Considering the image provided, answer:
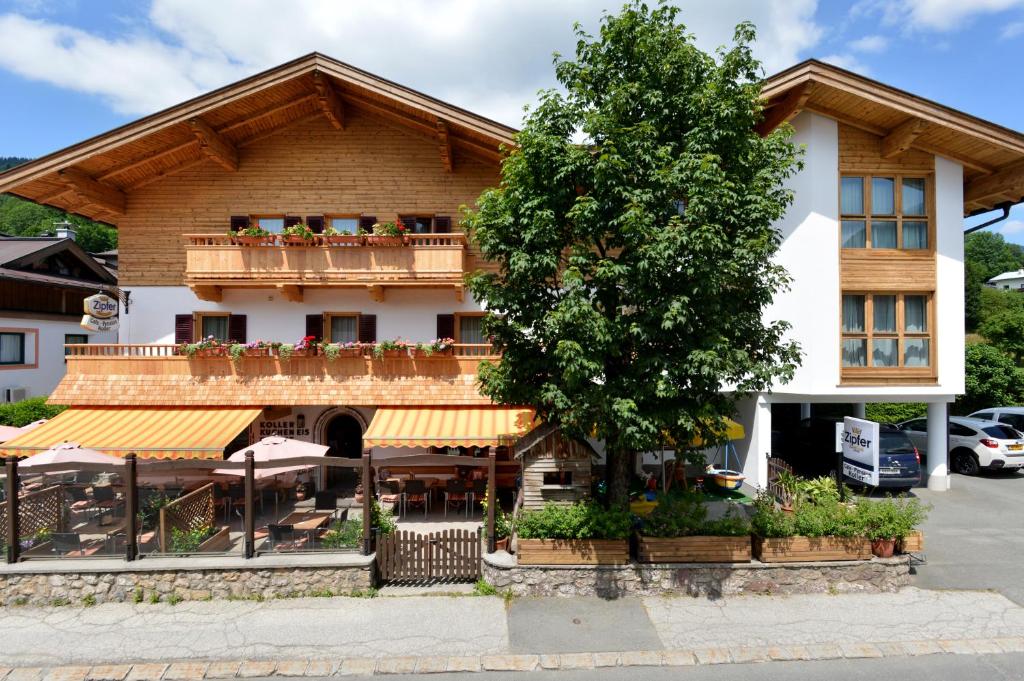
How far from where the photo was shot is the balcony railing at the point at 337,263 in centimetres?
1526

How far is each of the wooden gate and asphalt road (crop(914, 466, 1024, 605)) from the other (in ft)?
28.8

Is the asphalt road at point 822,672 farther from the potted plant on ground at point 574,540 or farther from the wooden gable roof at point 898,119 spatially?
the wooden gable roof at point 898,119

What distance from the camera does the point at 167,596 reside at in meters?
9.34

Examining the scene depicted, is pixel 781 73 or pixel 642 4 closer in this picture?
pixel 642 4

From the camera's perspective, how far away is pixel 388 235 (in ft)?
50.0

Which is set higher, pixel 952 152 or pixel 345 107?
pixel 345 107

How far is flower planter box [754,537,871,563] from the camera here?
9547mm

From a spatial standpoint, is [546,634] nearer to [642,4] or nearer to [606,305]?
[606,305]

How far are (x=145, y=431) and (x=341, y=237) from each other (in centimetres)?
762

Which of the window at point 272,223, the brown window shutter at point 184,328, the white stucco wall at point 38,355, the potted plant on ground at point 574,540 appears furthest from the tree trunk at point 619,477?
the white stucco wall at point 38,355

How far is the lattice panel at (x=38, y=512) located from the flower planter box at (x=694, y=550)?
12.1 m

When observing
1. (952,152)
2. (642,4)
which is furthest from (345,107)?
(952,152)

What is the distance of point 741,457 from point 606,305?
10.1 metres

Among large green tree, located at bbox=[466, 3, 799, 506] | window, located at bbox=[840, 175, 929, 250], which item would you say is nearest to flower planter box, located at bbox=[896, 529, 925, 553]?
large green tree, located at bbox=[466, 3, 799, 506]
